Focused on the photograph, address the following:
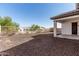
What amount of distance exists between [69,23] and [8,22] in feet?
24.2

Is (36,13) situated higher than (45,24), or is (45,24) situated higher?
(36,13)

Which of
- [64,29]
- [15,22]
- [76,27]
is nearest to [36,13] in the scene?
[15,22]

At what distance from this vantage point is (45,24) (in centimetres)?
1556

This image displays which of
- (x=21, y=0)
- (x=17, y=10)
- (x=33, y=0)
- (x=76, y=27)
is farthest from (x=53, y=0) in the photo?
(x=17, y=10)

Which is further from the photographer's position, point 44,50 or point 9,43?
point 9,43

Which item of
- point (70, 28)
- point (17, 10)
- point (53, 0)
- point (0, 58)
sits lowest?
point (0, 58)

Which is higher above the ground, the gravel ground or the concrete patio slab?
the concrete patio slab

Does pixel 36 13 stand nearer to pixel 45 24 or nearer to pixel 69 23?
pixel 45 24

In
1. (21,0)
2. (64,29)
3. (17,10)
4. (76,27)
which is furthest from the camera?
(17,10)

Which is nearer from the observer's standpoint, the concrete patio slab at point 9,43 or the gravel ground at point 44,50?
the gravel ground at point 44,50

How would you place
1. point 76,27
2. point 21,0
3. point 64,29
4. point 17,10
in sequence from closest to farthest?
point 21,0, point 76,27, point 64,29, point 17,10

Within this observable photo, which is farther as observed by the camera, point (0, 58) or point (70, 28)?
point (70, 28)

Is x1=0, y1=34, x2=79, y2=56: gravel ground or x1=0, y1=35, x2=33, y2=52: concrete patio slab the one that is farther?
x1=0, y1=35, x2=33, y2=52: concrete patio slab

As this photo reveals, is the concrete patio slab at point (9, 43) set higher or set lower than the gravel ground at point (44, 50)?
higher
